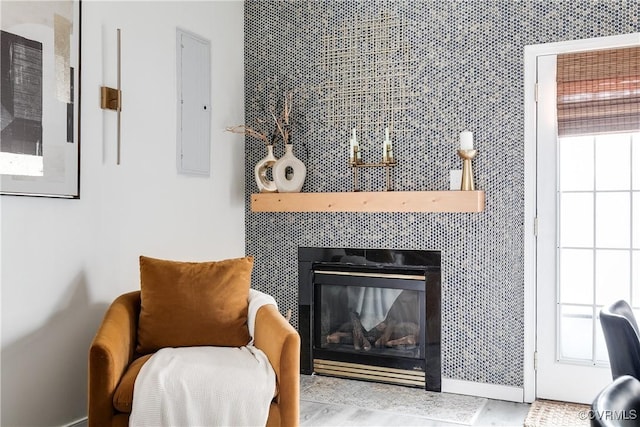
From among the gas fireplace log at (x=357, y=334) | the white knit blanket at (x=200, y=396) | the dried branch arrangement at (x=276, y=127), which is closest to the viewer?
the white knit blanket at (x=200, y=396)

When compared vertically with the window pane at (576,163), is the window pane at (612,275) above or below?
below

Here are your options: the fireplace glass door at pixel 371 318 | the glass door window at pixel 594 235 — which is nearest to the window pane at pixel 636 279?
the glass door window at pixel 594 235

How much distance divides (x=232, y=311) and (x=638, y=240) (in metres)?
2.19

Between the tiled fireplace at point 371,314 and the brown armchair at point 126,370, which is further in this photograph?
the tiled fireplace at point 371,314

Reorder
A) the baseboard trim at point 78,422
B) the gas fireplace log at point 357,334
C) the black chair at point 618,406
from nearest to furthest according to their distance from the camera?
the black chair at point 618,406 → the baseboard trim at point 78,422 → the gas fireplace log at point 357,334

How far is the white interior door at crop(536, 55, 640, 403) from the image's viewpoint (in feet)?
10.7

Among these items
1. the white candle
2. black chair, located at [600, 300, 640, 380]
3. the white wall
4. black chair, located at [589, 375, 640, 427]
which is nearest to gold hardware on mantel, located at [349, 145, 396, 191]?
the white candle

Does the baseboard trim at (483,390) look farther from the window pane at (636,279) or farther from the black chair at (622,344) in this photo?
the black chair at (622,344)

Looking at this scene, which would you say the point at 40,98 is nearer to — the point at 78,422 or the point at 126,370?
the point at 126,370

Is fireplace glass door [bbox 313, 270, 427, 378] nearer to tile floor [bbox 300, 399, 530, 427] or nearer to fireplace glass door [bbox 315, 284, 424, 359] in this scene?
fireplace glass door [bbox 315, 284, 424, 359]

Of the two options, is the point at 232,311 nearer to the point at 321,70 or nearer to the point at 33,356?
the point at 33,356

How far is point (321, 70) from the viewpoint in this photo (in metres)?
→ 4.02

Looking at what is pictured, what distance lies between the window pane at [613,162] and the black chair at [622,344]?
62.6 inches

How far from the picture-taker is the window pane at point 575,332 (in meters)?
3.34
